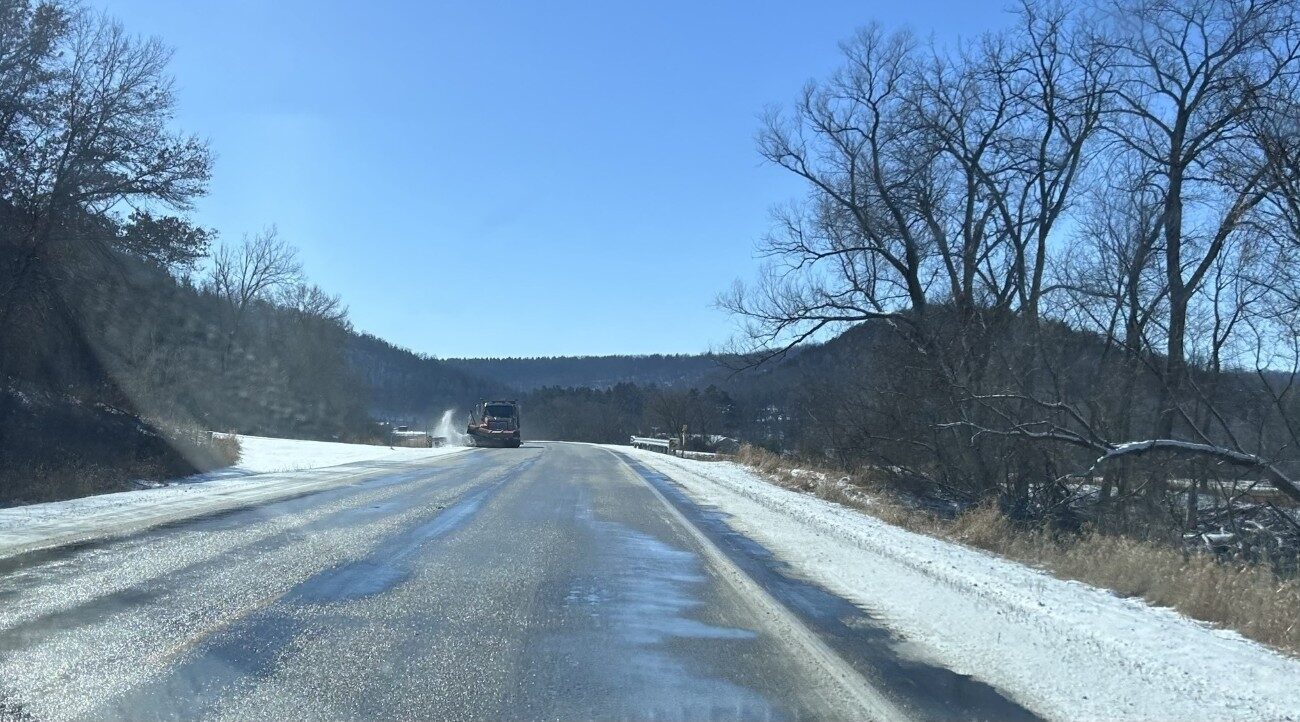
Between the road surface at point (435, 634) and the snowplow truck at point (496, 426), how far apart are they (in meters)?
50.0

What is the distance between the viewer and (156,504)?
15961 millimetres

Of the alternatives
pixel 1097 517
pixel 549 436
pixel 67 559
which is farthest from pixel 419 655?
pixel 549 436

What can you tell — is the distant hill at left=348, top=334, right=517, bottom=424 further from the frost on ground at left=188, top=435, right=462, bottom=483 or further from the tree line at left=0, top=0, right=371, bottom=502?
the tree line at left=0, top=0, right=371, bottom=502

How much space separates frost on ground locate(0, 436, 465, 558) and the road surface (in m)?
0.86

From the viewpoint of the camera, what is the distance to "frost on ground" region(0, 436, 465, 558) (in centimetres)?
1208

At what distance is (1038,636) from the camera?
25.5 feet

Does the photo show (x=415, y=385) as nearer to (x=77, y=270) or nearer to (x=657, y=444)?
(x=657, y=444)

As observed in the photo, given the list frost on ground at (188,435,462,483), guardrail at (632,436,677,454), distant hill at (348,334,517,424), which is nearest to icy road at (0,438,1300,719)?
frost on ground at (188,435,462,483)

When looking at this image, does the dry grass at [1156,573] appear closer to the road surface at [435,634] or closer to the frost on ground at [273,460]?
the road surface at [435,634]

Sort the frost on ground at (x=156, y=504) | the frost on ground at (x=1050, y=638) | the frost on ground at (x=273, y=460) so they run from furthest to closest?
the frost on ground at (x=273, y=460) → the frost on ground at (x=156, y=504) → the frost on ground at (x=1050, y=638)

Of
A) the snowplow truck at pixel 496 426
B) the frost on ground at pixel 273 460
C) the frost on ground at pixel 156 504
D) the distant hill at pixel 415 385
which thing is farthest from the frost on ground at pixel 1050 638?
the distant hill at pixel 415 385

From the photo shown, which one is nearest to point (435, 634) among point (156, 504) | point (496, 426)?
point (156, 504)

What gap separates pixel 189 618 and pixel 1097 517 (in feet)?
53.4

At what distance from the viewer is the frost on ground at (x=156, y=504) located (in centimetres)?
1208
